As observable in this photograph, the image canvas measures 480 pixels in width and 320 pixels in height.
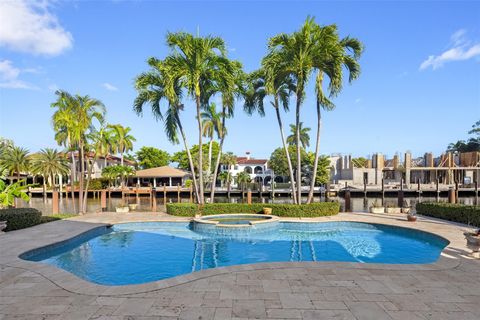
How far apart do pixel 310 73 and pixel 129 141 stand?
179 feet

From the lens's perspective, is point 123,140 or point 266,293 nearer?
point 266,293

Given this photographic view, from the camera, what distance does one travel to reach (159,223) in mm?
19031

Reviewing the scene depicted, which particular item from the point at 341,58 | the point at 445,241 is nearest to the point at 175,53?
the point at 341,58

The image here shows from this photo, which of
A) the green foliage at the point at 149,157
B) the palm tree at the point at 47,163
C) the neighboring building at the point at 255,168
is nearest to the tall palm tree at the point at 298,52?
the palm tree at the point at 47,163

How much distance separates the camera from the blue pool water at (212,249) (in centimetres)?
1050

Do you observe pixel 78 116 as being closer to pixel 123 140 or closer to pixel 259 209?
pixel 259 209

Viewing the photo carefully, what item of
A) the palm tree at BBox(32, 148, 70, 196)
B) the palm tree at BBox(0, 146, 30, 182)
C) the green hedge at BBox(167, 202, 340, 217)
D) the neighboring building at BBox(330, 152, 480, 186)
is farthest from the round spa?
the neighboring building at BBox(330, 152, 480, 186)

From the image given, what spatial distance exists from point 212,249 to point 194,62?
12.6 meters

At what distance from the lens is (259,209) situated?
21.5m

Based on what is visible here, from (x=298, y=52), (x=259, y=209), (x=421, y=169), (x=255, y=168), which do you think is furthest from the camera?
(x=255, y=168)

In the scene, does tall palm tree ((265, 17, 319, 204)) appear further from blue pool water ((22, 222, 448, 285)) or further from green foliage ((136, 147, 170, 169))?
green foliage ((136, 147, 170, 169))

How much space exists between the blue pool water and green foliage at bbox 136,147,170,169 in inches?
2139

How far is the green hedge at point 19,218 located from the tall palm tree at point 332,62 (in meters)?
18.6

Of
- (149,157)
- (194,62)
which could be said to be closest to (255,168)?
(149,157)
